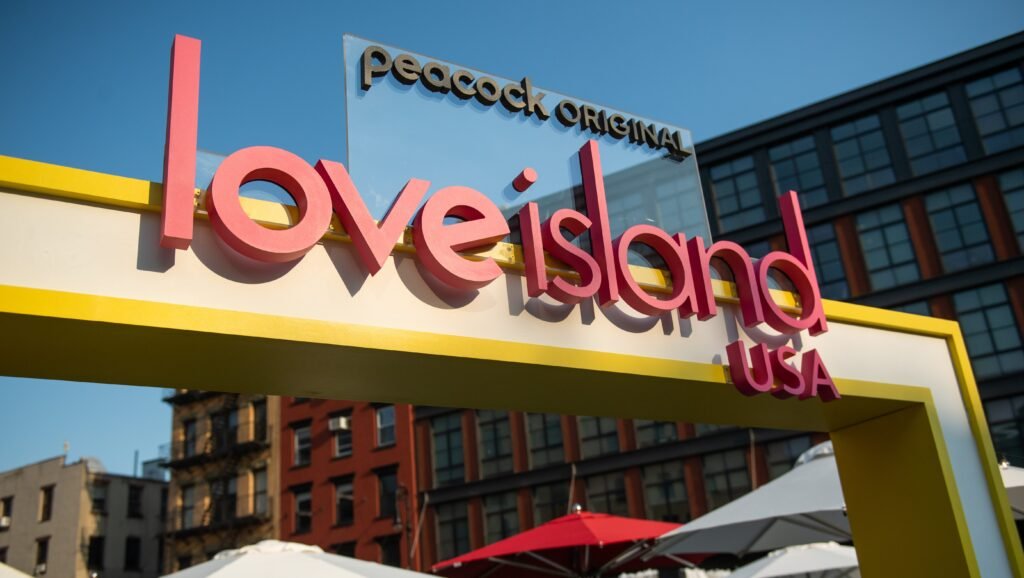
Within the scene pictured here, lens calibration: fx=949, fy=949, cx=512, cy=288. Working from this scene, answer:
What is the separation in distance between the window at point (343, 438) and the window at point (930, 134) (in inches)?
872

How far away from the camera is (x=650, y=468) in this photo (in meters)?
30.0

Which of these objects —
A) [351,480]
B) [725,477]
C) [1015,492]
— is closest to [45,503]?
[351,480]

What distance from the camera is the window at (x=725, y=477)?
92.5ft

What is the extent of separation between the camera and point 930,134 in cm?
2834

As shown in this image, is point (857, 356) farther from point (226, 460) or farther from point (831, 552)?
point (226, 460)

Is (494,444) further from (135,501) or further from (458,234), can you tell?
(458,234)

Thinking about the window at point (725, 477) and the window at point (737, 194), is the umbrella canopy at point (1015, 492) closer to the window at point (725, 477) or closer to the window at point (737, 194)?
the window at point (725, 477)

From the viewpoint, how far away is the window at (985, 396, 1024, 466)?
2473cm

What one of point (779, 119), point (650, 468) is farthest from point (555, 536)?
point (779, 119)

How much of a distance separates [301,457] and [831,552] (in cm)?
2746

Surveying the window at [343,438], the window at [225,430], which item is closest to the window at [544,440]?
the window at [343,438]

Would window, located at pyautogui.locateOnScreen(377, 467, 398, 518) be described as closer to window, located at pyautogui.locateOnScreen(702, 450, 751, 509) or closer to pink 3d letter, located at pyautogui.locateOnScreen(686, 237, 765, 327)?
window, located at pyautogui.locateOnScreen(702, 450, 751, 509)

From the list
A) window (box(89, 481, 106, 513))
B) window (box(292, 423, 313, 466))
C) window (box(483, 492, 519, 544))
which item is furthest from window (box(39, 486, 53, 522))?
window (box(483, 492, 519, 544))

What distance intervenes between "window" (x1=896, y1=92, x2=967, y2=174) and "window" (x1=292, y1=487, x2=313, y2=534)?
24795mm
